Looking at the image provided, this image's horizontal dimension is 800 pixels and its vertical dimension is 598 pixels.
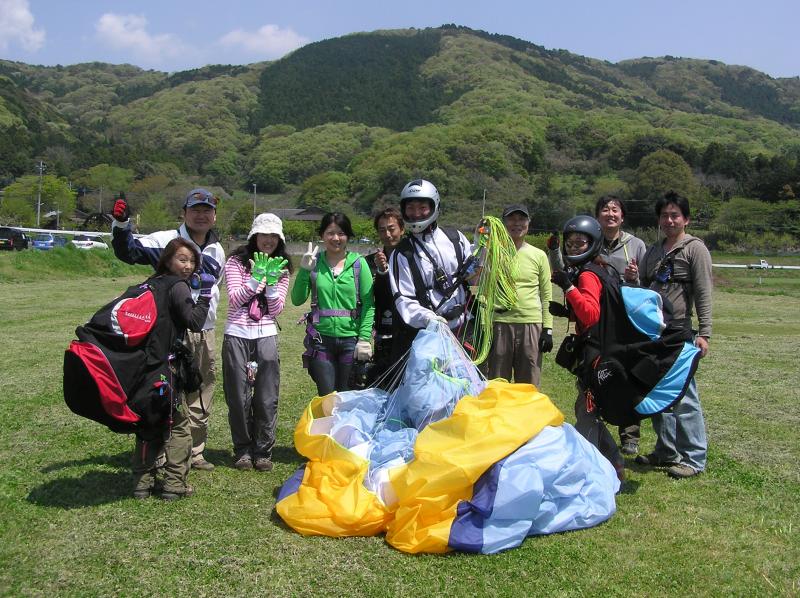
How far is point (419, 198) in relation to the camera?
14.8ft

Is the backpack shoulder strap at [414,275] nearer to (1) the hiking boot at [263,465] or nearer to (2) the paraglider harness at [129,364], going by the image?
(2) the paraglider harness at [129,364]

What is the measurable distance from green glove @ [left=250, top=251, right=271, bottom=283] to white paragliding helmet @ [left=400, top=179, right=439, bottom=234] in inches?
41.5

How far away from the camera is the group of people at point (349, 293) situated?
440cm

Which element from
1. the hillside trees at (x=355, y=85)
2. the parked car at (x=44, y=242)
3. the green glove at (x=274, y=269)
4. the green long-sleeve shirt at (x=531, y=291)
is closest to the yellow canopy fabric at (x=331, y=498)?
the green glove at (x=274, y=269)

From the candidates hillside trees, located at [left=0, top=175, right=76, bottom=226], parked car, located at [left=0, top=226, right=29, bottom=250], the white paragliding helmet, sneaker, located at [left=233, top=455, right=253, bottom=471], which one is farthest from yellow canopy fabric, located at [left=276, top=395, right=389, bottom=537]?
hillside trees, located at [left=0, top=175, right=76, bottom=226]

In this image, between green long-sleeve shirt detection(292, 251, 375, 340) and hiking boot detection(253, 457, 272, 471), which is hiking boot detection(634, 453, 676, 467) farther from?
hiking boot detection(253, 457, 272, 471)

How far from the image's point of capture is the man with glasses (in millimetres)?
4848

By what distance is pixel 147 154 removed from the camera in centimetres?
11056

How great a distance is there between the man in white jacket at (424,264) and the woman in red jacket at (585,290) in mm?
688

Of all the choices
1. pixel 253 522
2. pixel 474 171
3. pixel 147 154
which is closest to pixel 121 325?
pixel 253 522

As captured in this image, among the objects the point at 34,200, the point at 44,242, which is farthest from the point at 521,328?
the point at 34,200

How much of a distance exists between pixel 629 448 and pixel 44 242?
1471 inches

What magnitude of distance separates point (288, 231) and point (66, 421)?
65.2 m

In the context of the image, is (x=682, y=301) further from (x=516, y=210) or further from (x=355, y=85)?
(x=355, y=85)
